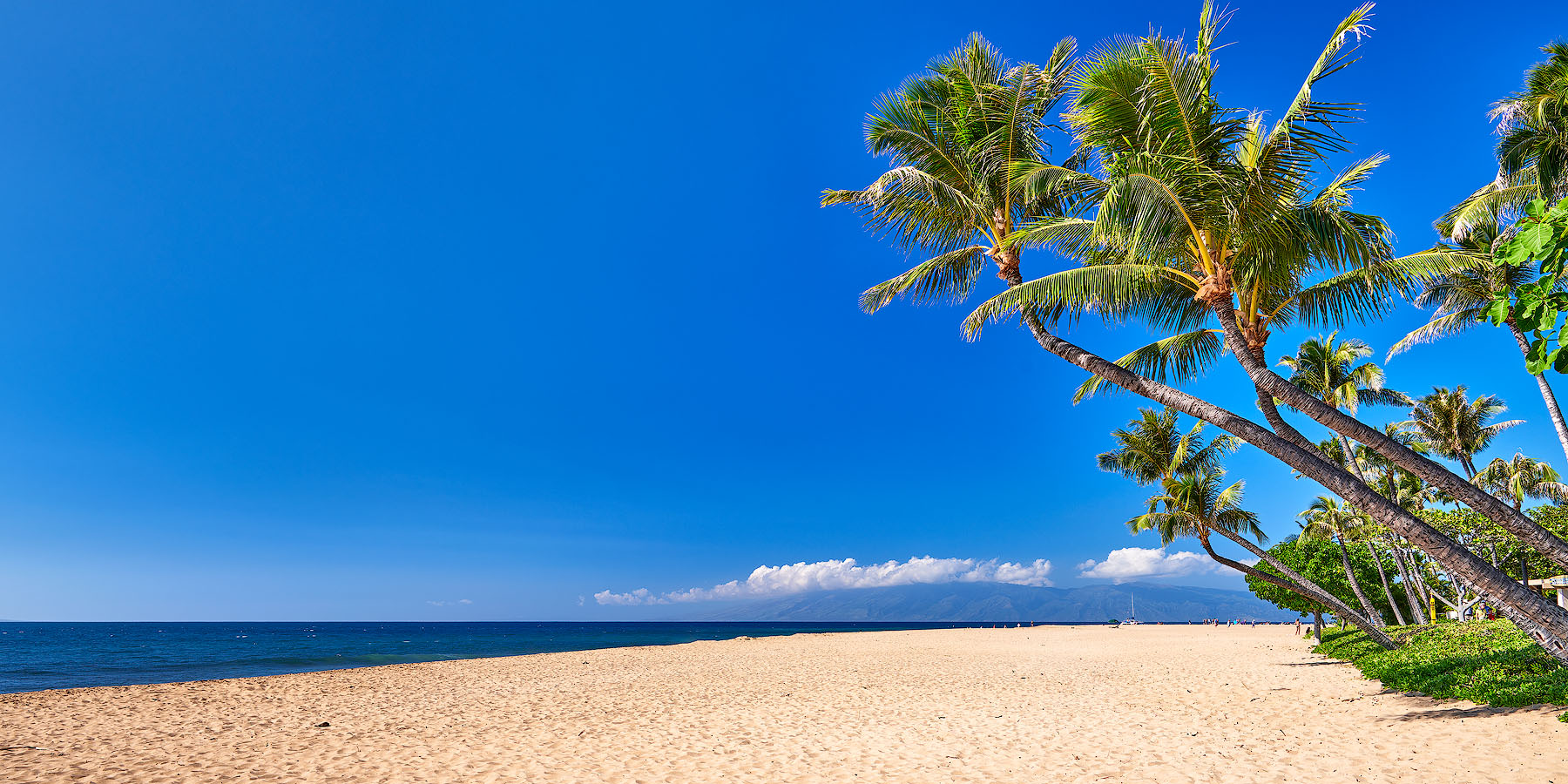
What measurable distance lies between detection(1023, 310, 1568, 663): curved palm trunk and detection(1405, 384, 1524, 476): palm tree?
862 inches

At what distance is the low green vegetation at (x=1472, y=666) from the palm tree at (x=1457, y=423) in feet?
26.0

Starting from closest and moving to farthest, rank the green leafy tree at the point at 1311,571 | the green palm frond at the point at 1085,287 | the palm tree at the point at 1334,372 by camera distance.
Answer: the green palm frond at the point at 1085,287 < the palm tree at the point at 1334,372 < the green leafy tree at the point at 1311,571

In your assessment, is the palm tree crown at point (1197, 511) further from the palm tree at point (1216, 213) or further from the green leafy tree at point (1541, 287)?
the green leafy tree at point (1541, 287)

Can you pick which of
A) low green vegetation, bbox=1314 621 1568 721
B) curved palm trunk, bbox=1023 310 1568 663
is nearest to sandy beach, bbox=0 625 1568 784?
low green vegetation, bbox=1314 621 1568 721

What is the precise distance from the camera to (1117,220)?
636 centimetres

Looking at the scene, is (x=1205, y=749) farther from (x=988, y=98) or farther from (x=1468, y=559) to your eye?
(x=988, y=98)

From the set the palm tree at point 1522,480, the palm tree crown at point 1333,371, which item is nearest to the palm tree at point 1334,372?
the palm tree crown at point 1333,371

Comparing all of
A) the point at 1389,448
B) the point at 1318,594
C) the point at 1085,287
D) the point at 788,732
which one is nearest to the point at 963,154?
the point at 1085,287

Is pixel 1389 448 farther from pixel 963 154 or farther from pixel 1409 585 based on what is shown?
pixel 1409 585

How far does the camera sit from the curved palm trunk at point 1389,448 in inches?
195

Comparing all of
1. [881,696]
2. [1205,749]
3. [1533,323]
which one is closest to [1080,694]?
[881,696]

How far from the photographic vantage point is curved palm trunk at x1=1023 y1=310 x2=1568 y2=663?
4953 millimetres

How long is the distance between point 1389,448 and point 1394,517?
0.55m

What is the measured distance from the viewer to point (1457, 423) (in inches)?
874
